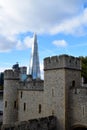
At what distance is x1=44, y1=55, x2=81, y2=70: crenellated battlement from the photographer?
70.8ft

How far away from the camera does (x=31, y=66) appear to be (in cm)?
6481

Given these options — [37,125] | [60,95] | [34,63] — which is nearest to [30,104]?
[60,95]

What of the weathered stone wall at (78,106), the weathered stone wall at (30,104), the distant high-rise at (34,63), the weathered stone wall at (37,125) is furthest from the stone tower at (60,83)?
the distant high-rise at (34,63)

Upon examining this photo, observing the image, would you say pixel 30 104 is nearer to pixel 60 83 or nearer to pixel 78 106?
pixel 60 83

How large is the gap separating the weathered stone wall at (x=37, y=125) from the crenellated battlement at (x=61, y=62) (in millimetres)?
4251

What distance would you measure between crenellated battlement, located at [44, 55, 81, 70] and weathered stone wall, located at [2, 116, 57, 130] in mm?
4251

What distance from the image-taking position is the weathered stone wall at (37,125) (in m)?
19.2

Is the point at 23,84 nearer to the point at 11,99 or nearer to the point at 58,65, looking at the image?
the point at 11,99

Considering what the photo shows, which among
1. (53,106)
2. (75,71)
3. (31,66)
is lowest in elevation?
(53,106)

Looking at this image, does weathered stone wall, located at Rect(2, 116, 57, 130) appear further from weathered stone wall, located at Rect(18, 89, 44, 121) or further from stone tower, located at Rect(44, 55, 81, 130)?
weathered stone wall, located at Rect(18, 89, 44, 121)

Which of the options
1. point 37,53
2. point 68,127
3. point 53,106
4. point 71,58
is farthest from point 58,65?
point 37,53

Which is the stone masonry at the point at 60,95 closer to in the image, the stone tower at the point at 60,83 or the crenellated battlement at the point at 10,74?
the stone tower at the point at 60,83

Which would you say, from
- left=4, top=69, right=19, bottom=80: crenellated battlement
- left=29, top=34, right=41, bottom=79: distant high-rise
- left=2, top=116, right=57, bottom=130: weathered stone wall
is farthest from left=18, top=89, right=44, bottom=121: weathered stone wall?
left=29, top=34, right=41, bottom=79: distant high-rise

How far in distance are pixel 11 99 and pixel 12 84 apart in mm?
1626
